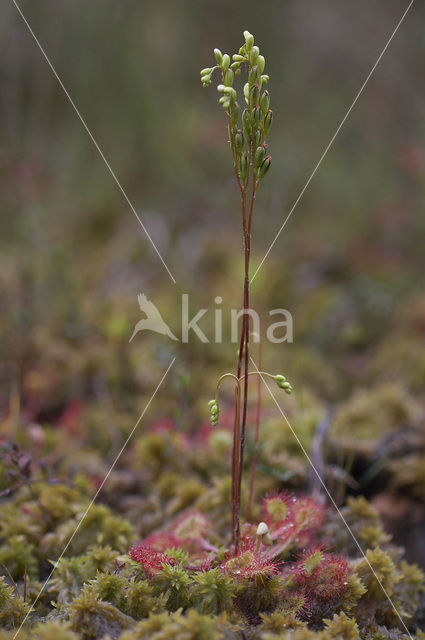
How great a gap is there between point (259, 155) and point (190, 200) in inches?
129

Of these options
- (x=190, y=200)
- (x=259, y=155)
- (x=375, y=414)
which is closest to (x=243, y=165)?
(x=259, y=155)

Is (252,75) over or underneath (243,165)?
over

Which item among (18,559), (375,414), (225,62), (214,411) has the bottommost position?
(18,559)

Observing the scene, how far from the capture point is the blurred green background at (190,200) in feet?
8.41

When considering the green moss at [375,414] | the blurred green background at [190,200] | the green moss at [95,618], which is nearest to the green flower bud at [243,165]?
the blurred green background at [190,200]

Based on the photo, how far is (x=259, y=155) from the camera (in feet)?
3.45

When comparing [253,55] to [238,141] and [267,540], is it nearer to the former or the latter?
[238,141]

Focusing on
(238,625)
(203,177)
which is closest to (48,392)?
(238,625)

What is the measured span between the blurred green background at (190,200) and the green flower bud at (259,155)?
2.76 feet

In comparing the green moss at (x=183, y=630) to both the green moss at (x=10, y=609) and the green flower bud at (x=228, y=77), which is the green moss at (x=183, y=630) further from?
the green flower bud at (x=228, y=77)

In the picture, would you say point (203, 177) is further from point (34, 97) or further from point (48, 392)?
point (48, 392)

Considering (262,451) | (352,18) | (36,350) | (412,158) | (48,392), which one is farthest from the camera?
(352,18)

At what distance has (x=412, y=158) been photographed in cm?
354

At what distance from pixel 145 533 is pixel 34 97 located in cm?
461
